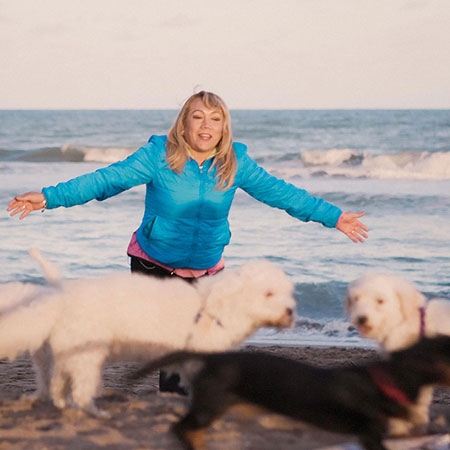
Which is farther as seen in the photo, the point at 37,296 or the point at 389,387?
the point at 37,296

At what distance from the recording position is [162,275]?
5.81 m

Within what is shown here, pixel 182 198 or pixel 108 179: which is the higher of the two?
pixel 108 179

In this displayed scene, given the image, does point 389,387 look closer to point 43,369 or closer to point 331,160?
point 43,369

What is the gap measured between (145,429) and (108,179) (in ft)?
5.32

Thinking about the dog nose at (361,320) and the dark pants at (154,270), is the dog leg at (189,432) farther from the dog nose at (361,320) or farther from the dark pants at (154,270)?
the dark pants at (154,270)

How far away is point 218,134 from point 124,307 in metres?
1.35

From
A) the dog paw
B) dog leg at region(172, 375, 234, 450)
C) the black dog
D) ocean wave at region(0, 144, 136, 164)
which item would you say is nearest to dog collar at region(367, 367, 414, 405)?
the black dog

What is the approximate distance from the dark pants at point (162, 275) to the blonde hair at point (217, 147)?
0.71 m

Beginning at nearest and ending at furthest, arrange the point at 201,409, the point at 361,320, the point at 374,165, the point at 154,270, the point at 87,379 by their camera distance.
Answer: the point at 201,409
the point at 361,320
the point at 87,379
the point at 154,270
the point at 374,165

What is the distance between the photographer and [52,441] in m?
4.62

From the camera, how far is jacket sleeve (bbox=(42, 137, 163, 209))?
5484mm

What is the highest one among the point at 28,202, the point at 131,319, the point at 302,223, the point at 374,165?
the point at 28,202

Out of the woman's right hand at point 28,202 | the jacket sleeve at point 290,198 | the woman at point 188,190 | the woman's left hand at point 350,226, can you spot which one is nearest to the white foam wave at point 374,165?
the woman's left hand at point 350,226

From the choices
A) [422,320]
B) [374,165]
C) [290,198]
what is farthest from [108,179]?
[374,165]
